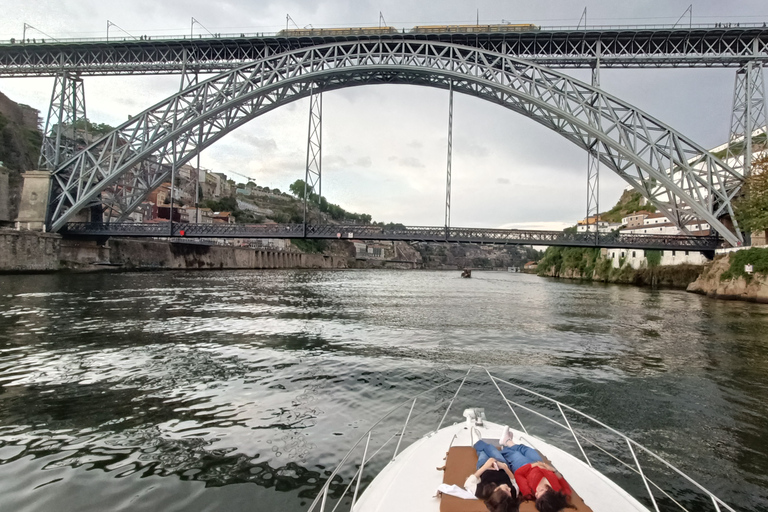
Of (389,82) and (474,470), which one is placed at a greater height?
(389,82)

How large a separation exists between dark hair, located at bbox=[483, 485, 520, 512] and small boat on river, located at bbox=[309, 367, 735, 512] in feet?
0.20

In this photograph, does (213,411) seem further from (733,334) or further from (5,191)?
(5,191)

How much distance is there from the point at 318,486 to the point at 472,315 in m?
19.0

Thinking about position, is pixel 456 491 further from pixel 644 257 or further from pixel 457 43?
pixel 644 257

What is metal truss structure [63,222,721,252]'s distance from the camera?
4088 cm

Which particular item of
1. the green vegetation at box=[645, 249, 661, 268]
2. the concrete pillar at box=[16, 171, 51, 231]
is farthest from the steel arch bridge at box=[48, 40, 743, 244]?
the green vegetation at box=[645, 249, 661, 268]

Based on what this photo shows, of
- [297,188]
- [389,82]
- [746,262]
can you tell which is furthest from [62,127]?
[297,188]

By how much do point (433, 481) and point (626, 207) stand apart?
121 meters

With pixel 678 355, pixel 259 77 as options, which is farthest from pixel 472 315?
pixel 259 77

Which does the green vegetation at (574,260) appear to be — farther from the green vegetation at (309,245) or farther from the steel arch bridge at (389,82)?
the green vegetation at (309,245)

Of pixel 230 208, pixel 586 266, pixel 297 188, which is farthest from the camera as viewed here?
pixel 297 188

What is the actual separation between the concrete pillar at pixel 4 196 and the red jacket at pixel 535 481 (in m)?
64.4

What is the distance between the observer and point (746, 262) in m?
33.8

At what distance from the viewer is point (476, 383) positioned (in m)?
9.95
